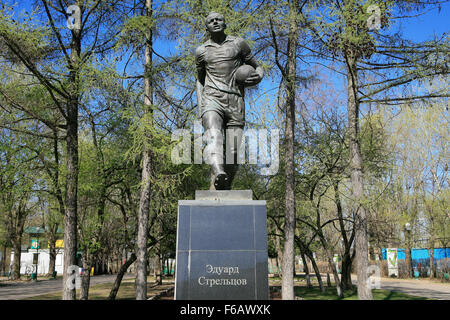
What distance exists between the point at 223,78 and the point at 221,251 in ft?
8.11

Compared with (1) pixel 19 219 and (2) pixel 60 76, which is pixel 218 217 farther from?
(1) pixel 19 219

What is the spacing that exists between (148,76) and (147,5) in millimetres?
2459

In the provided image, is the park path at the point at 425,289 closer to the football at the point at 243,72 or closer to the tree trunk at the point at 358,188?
the tree trunk at the point at 358,188

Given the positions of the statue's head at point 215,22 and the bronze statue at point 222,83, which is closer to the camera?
the bronze statue at point 222,83

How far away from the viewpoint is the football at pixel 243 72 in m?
5.60

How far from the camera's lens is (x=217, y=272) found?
4219 millimetres

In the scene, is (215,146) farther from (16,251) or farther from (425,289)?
(16,251)

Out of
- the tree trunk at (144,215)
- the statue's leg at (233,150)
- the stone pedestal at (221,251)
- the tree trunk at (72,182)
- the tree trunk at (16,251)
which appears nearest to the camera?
the stone pedestal at (221,251)

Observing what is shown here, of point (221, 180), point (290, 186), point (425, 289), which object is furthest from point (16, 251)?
point (221, 180)

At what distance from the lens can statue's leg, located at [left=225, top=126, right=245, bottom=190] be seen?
5.31 m

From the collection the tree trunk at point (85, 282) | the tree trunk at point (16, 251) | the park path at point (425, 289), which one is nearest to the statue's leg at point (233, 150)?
the tree trunk at point (85, 282)

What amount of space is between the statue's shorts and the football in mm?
250
